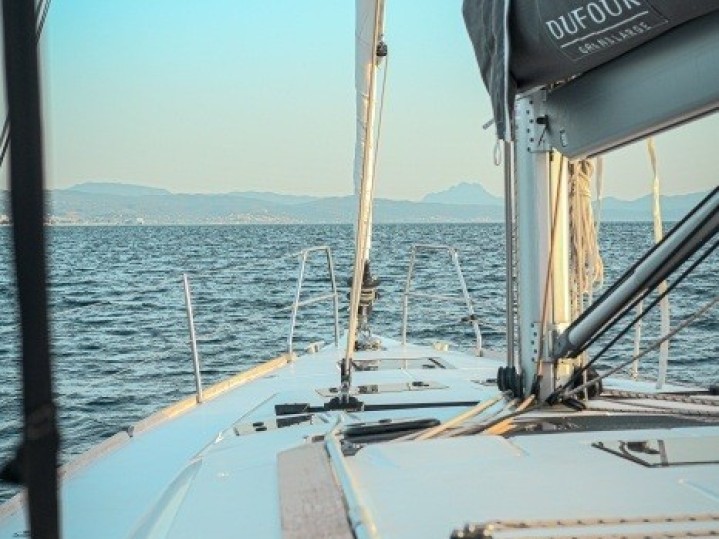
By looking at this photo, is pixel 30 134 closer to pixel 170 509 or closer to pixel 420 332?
pixel 170 509

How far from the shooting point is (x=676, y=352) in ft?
39.7

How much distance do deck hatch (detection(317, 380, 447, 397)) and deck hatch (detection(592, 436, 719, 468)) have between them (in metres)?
1.99

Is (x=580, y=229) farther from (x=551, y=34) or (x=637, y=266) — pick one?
(x=551, y=34)

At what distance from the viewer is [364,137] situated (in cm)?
498

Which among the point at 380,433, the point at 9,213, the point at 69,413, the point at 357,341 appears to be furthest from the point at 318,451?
the point at 69,413

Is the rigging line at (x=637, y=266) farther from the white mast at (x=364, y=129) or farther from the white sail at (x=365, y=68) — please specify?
the white sail at (x=365, y=68)

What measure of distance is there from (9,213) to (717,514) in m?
1.50

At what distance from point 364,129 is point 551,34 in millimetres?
3186

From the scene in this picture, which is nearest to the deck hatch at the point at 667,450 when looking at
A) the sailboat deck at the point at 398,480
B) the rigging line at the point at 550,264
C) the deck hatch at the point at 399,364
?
the sailboat deck at the point at 398,480

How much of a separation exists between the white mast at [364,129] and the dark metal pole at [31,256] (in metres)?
3.21

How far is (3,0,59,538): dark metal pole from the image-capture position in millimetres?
599

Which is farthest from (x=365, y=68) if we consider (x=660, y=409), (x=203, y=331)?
(x=203, y=331)

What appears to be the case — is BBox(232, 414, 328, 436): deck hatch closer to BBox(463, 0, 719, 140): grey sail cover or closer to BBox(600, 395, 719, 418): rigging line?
BBox(600, 395, 719, 418): rigging line

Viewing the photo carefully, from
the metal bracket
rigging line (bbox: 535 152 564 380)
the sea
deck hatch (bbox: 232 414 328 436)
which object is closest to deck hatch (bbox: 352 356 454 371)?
the sea
